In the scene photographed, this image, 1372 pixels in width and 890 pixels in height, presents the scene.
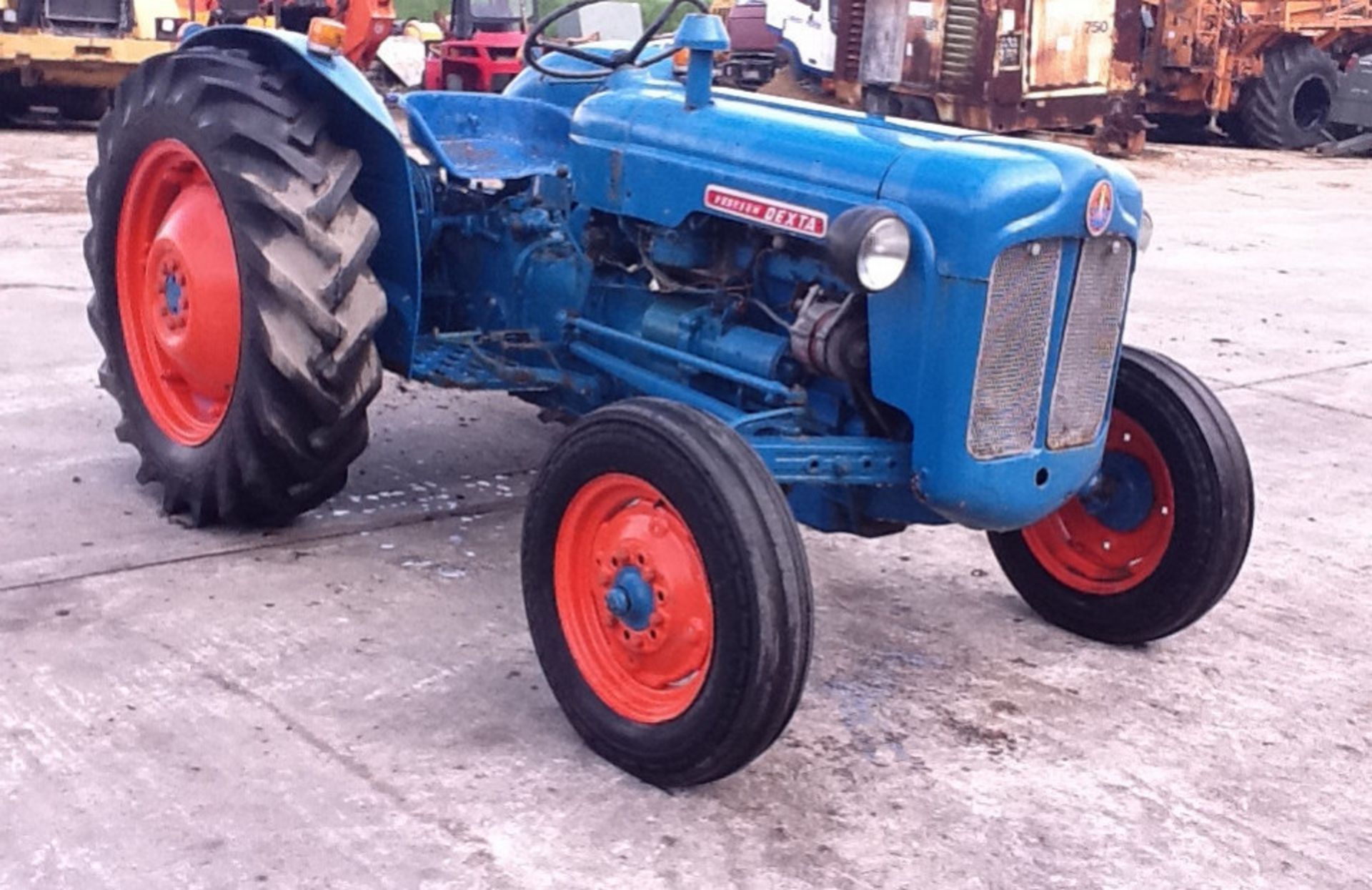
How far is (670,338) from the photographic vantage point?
4004 mm

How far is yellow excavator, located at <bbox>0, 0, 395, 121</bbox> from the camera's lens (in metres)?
13.5

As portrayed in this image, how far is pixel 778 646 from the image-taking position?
9.55 ft

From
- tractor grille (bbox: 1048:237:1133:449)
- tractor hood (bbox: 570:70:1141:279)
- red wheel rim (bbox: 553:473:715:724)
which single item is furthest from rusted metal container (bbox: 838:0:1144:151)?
red wheel rim (bbox: 553:473:715:724)

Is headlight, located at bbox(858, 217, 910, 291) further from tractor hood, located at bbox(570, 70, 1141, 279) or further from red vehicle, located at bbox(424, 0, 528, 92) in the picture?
red vehicle, located at bbox(424, 0, 528, 92)

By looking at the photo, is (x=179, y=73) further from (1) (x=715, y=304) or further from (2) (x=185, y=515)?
(1) (x=715, y=304)

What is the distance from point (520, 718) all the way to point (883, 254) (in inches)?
48.0

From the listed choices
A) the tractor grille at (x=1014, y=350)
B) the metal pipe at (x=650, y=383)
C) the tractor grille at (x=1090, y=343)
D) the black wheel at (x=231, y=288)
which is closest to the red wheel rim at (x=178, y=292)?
the black wheel at (x=231, y=288)

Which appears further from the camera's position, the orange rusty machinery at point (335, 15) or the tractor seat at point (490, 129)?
the orange rusty machinery at point (335, 15)

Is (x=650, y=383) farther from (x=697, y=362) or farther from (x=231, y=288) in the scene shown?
(x=231, y=288)

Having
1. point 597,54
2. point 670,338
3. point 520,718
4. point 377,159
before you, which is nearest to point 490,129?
point 597,54

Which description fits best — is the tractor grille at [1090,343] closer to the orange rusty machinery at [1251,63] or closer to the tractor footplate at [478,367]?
the tractor footplate at [478,367]

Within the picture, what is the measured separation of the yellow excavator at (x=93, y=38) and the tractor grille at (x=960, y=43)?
5189mm

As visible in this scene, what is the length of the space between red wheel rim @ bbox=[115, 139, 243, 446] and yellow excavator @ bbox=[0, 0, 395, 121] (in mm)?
9290

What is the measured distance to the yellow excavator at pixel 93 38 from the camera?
13.5m
